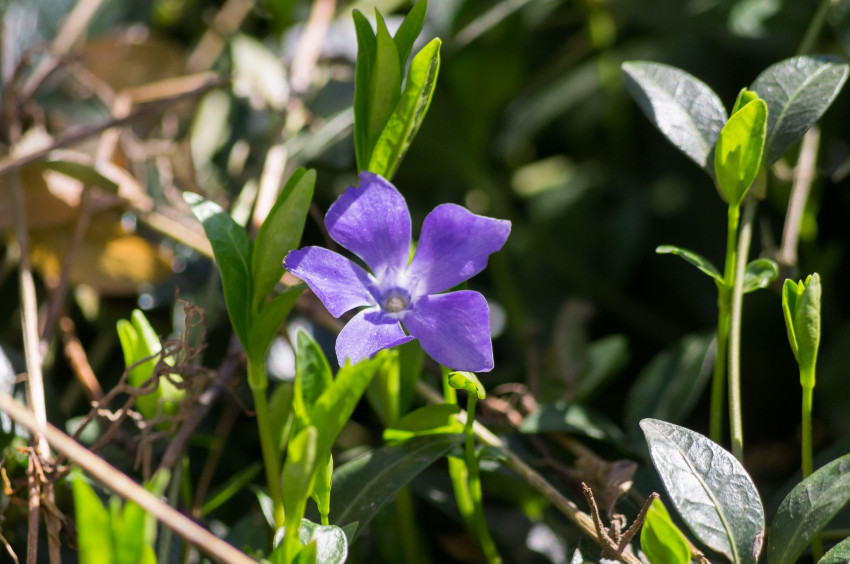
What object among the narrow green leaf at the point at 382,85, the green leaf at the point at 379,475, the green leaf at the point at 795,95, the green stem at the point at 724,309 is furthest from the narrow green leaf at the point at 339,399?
the green leaf at the point at 795,95

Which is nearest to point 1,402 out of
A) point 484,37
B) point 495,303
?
point 495,303

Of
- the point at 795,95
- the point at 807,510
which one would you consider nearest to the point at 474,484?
the point at 807,510

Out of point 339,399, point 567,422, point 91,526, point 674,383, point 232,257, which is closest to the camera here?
point 91,526

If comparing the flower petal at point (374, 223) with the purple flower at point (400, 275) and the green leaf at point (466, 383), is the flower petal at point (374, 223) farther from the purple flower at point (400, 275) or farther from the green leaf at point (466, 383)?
the green leaf at point (466, 383)

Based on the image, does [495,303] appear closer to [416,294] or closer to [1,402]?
[416,294]

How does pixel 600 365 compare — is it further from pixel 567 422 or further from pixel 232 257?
pixel 232 257

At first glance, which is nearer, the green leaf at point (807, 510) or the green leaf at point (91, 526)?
the green leaf at point (91, 526)
